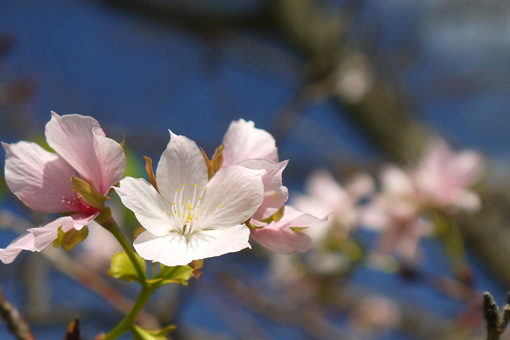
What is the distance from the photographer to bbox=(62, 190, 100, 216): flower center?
0.42 metres

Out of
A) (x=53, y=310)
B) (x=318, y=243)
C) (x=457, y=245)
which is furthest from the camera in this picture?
(x=53, y=310)

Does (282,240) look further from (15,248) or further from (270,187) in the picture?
(15,248)

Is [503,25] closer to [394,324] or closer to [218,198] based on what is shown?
[394,324]

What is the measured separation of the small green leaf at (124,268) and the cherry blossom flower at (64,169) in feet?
0.13

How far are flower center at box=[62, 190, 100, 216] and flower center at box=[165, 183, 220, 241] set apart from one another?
0.23 ft

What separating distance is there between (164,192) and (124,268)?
7cm

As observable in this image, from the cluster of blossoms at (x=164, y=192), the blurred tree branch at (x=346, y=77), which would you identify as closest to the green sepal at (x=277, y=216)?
the cluster of blossoms at (x=164, y=192)

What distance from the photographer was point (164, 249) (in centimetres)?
38

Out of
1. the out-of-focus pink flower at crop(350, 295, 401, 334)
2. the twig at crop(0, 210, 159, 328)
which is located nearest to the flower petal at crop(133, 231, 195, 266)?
the twig at crop(0, 210, 159, 328)

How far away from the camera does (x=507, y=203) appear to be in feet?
5.90

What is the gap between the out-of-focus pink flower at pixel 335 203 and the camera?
0.97 meters

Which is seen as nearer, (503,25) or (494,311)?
(494,311)

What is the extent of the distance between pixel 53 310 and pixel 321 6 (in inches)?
75.0

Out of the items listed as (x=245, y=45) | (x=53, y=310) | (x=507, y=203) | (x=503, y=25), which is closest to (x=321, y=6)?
(x=245, y=45)
